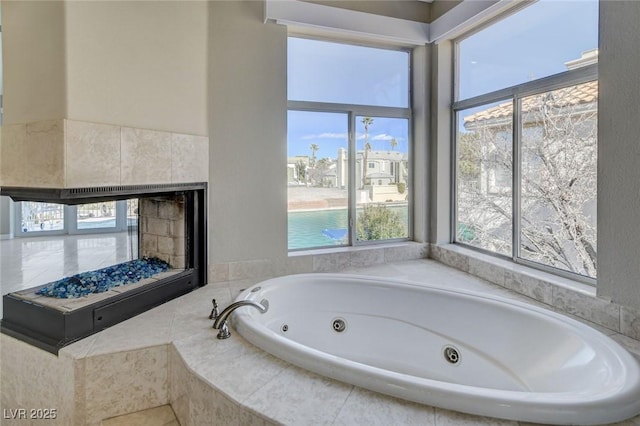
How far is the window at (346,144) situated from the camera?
3.12 metres

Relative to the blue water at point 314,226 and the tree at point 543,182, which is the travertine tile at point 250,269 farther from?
the tree at point 543,182

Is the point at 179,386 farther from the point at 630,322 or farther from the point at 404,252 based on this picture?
the point at 404,252

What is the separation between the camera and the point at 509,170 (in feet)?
9.03

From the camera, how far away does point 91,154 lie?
5.94 feet

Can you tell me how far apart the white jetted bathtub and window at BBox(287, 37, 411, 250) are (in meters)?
0.77

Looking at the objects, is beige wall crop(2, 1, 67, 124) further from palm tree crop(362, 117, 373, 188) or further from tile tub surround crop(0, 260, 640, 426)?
palm tree crop(362, 117, 373, 188)

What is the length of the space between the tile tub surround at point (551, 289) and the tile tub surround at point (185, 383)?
0.28 ft

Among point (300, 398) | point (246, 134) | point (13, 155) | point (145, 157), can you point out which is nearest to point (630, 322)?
point (300, 398)

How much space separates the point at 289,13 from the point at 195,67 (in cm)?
89

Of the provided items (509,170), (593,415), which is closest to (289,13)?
(509,170)

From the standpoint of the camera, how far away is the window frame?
221cm

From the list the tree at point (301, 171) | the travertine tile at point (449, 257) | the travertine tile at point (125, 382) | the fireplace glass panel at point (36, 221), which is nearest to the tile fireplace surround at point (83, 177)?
the travertine tile at point (125, 382)

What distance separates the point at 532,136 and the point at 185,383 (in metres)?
2.65

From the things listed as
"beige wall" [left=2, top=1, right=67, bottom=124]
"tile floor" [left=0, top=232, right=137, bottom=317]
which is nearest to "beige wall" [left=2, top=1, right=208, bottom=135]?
"beige wall" [left=2, top=1, right=67, bottom=124]
